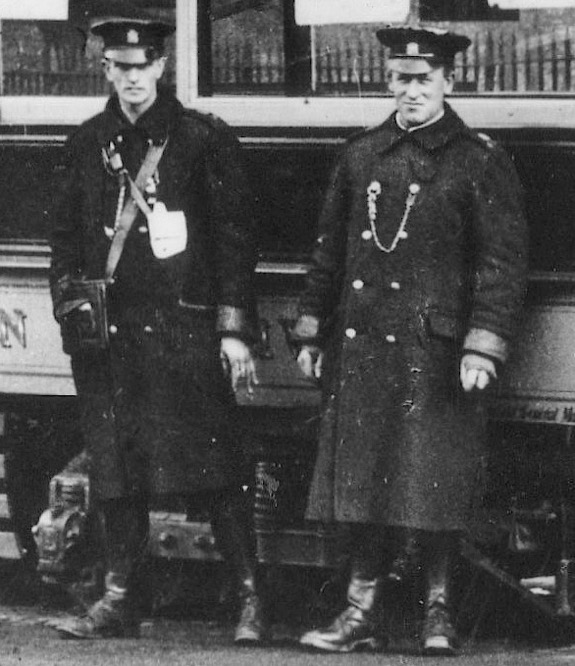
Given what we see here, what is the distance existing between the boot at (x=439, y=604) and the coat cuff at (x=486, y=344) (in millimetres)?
665

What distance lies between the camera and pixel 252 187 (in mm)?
6148

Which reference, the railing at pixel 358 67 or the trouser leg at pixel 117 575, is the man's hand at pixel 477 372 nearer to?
the railing at pixel 358 67

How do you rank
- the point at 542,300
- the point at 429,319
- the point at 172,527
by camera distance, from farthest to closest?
the point at 172,527
the point at 542,300
the point at 429,319

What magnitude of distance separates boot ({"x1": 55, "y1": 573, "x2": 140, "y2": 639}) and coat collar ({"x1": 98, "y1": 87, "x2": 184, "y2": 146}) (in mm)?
1495

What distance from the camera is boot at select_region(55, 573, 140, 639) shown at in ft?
19.3

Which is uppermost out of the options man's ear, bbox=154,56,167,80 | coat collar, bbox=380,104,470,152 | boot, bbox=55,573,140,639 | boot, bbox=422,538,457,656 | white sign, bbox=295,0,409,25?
white sign, bbox=295,0,409,25

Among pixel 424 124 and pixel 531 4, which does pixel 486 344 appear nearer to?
pixel 424 124

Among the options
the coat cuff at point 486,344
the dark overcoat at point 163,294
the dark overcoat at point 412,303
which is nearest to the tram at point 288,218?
the dark overcoat at point 163,294

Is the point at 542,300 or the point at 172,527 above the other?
the point at 542,300

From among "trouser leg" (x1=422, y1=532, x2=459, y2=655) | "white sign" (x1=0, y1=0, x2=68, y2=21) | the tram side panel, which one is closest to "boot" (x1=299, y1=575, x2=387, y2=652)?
"trouser leg" (x1=422, y1=532, x2=459, y2=655)

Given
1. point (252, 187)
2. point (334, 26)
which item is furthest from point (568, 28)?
point (252, 187)

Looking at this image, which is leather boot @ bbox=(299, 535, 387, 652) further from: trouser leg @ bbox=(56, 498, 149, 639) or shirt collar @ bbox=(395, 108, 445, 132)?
shirt collar @ bbox=(395, 108, 445, 132)

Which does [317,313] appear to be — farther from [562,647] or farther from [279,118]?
[562,647]

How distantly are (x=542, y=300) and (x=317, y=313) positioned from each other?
2.58 ft
